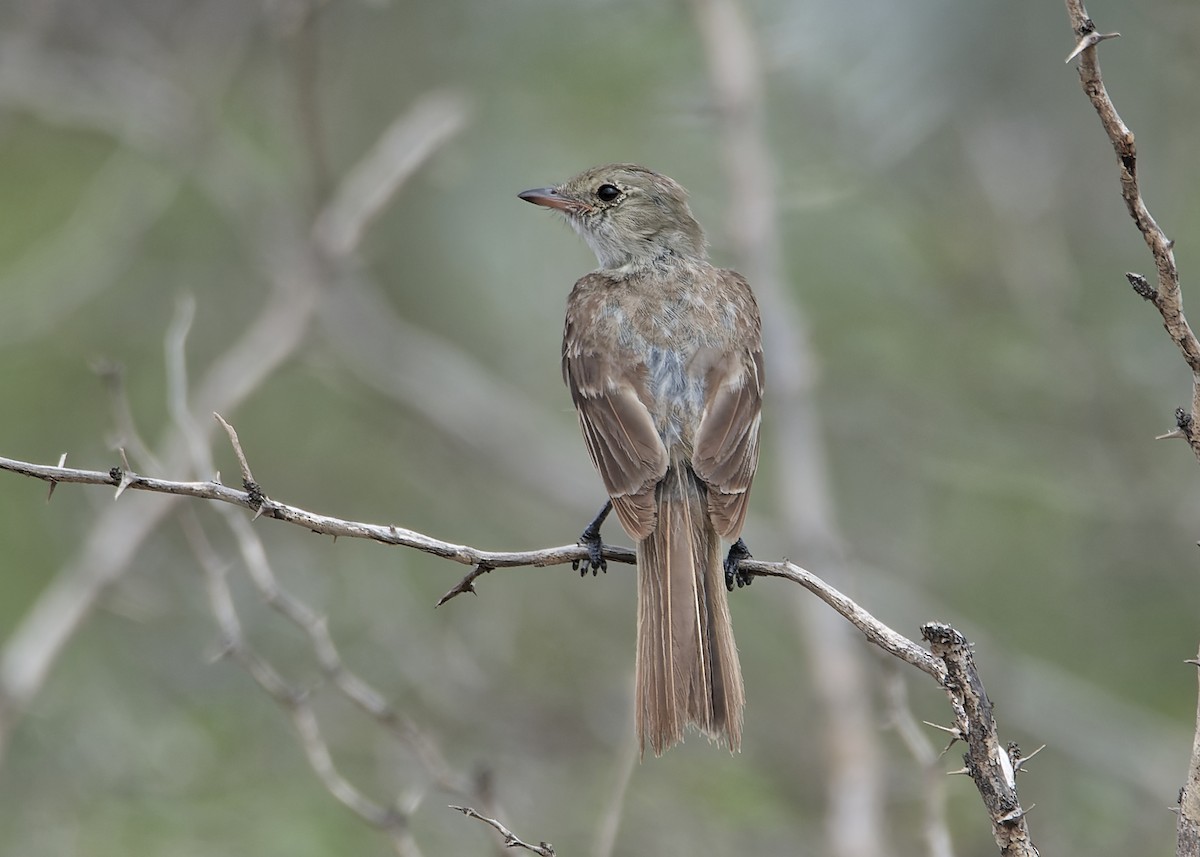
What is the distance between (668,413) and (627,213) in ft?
4.73

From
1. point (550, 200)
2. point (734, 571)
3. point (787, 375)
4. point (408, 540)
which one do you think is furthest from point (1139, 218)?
point (787, 375)

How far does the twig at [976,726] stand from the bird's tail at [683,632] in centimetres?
107

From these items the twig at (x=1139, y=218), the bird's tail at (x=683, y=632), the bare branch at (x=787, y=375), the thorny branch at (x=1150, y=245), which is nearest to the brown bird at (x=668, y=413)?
the bird's tail at (x=683, y=632)

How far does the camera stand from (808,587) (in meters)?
3.16

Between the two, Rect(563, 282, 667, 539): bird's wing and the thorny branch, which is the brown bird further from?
the thorny branch

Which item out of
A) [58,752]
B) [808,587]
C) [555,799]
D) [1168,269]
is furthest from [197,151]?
[1168,269]

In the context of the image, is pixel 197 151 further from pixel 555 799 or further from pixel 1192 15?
pixel 1192 15

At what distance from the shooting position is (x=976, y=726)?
→ 102 inches

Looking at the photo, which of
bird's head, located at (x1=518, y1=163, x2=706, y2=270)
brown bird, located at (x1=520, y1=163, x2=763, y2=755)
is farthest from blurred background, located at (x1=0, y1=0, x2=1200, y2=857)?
brown bird, located at (x1=520, y1=163, x2=763, y2=755)

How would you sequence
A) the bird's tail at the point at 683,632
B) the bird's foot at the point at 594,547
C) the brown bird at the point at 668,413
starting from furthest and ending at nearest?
1. the bird's foot at the point at 594,547
2. the brown bird at the point at 668,413
3. the bird's tail at the point at 683,632

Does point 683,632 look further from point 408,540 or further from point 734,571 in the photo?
point 408,540

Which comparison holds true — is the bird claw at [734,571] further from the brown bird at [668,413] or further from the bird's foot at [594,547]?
the bird's foot at [594,547]

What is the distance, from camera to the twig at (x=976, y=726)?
8.34 feet

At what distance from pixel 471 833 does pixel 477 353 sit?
188 inches
